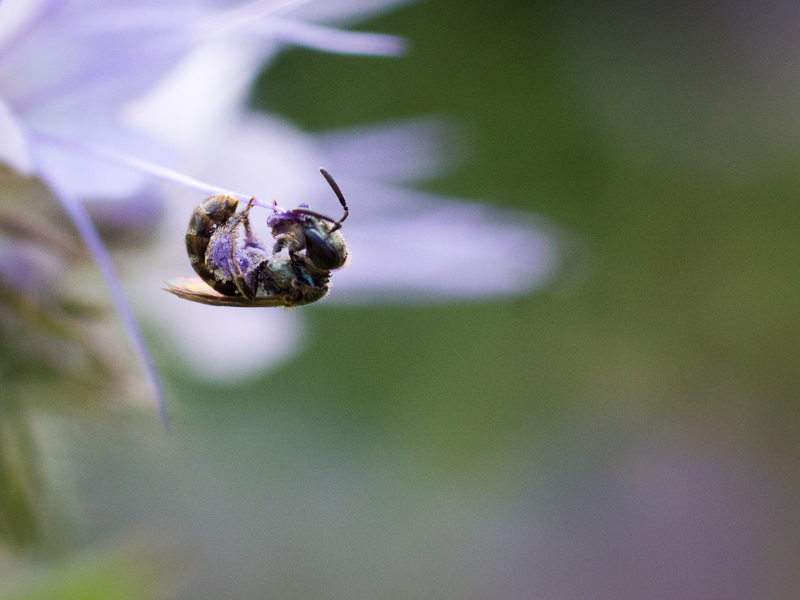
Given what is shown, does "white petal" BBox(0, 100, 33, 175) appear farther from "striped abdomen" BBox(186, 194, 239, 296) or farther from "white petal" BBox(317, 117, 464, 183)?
"white petal" BBox(317, 117, 464, 183)

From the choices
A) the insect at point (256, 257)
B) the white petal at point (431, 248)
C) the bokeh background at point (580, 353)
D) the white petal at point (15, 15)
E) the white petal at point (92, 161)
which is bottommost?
the bokeh background at point (580, 353)

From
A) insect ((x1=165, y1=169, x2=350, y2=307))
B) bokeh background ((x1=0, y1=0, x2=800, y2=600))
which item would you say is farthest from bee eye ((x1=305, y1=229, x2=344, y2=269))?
bokeh background ((x1=0, y1=0, x2=800, y2=600))

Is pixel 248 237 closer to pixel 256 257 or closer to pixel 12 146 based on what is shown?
pixel 256 257

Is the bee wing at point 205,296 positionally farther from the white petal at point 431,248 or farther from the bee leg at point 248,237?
the white petal at point 431,248

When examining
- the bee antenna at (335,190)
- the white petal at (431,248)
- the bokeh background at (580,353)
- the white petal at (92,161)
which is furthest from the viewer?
the bokeh background at (580,353)

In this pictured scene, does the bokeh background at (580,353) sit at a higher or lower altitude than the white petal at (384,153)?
lower

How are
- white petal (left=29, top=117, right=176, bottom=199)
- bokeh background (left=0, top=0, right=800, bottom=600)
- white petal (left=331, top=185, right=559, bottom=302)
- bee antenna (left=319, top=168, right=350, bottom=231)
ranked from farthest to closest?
bokeh background (left=0, top=0, right=800, bottom=600)
white petal (left=331, top=185, right=559, bottom=302)
white petal (left=29, top=117, right=176, bottom=199)
bee antenna (left=319, top=168, right=350, bottom=231)

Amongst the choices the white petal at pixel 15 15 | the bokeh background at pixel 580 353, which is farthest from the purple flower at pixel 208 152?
the bokeh background at pixel 580 353
